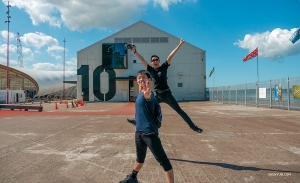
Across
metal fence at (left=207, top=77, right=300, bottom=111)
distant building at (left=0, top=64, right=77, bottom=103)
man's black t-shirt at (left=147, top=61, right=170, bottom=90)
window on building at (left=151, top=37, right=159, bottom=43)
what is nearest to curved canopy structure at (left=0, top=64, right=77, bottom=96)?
distant building at (left=0, top=64, right=77, bottom=103)

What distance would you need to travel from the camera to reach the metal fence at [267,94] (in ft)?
56.2

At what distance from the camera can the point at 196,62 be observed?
133 ft

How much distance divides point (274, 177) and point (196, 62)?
37.8 m

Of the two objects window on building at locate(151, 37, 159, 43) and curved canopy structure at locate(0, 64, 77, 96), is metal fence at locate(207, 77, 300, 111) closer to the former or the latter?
window on building at locate(151, 37, 159, 43)

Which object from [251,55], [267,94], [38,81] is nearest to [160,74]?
[267,94]

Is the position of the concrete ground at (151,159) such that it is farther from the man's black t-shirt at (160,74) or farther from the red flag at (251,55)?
the red flag at (251,55)

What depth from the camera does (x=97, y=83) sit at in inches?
1596

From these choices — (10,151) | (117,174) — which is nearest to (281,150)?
(117,174)

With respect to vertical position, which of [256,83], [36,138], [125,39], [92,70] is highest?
[125,39]

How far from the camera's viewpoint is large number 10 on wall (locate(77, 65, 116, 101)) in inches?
1590

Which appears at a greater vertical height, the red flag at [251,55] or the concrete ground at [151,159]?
the red flag at [251,55]

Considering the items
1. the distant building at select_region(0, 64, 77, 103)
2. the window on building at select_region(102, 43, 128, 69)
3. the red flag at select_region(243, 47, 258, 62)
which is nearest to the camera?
the red flag at select_region(243, 47, 258, 62)

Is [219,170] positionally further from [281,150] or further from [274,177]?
[281,150]

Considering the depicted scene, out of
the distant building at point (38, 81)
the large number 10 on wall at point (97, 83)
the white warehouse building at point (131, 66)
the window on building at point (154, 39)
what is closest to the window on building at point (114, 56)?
the white warehouse building at point (131, 66)
